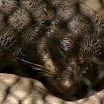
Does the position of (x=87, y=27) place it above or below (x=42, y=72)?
above

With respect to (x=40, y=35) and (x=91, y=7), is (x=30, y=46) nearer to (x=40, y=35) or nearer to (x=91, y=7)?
(x=40, y=35)

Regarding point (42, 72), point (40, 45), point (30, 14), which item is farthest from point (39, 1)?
point (42, 72)

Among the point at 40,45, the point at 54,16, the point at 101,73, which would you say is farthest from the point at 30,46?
the point at 101,73

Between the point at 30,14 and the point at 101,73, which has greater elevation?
the point at 30,14

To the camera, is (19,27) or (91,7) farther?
(91,7)

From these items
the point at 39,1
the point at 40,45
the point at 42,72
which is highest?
the point at 39,1

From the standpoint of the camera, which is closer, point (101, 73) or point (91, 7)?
point (101, 73)

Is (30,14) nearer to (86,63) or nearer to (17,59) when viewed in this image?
(17,59)
